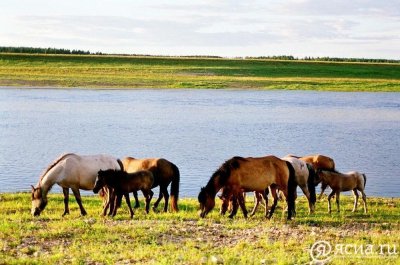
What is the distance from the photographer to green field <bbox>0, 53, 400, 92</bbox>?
7406 cm

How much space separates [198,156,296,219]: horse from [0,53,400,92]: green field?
58.9m

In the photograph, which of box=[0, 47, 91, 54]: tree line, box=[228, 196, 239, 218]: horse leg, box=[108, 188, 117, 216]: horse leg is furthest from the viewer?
box=[0, 47, 91, 54]: tree line

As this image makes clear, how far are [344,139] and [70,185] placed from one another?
73.9 ft

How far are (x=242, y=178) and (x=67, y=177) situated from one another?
3790 mm

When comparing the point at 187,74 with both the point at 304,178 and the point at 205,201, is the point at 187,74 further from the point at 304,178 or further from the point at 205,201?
the point at 205,201

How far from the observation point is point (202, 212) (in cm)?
1360

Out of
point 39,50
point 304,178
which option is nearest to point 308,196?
point 304,178

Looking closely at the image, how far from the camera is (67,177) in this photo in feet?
46.0

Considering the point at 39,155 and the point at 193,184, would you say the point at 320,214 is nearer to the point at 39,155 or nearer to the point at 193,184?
the point at 193,184

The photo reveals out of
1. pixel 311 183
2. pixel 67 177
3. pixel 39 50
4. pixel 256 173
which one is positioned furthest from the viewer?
pixel 39 50

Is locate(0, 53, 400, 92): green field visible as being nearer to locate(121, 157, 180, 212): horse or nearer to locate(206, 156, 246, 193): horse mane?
locate(121, 157, 180, 212): horse

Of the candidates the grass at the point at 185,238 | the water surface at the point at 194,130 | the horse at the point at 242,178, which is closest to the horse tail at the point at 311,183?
the grass at the point at 185,238

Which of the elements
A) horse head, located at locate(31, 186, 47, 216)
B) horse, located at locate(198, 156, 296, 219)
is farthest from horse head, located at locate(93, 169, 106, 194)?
horse, located at locate(198, 156, 296, 219)

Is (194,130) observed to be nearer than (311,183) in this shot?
No
